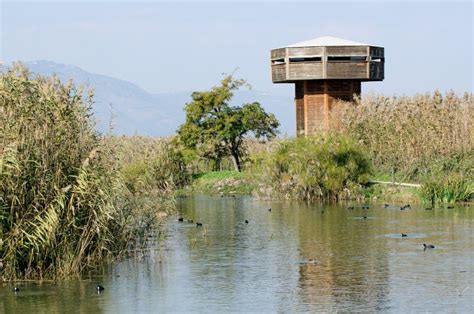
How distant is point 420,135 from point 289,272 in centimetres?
1967

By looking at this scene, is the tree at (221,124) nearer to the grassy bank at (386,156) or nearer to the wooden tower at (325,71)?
the wooden tower at (325,71)

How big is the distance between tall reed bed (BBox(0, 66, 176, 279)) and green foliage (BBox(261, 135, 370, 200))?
53.3 feet

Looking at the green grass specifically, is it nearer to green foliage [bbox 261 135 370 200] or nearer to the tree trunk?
the tree trunk

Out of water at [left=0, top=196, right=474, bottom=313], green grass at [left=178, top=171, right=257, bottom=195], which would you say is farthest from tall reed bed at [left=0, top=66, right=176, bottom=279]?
green grass at [left=178, top=171, right=257, bottom=195]

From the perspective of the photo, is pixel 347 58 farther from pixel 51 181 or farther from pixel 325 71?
pixel 51 181

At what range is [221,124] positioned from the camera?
5034 cm

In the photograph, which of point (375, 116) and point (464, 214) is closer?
point (464, 214)

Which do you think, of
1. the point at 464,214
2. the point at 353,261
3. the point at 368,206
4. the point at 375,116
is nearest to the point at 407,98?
the point at 375,116

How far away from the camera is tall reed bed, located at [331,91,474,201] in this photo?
38.9 meters

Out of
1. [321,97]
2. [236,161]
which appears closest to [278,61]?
[321,97]

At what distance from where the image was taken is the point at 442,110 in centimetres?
4078

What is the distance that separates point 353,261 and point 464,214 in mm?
9610

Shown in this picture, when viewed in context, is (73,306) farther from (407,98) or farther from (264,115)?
(264,115)

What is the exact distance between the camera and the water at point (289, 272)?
18.0m
